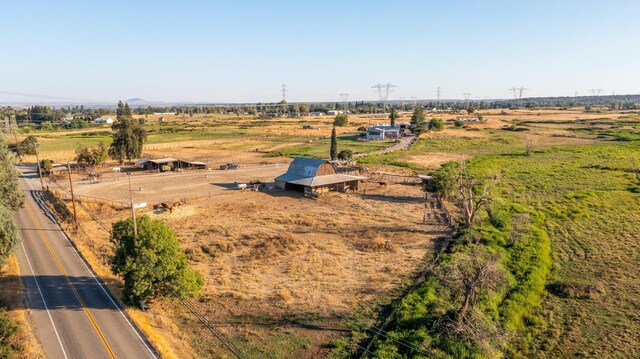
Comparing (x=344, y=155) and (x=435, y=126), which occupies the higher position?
(x=435, y=126)

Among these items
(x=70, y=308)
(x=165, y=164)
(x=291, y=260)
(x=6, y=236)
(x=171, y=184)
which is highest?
(x=6, y=236)

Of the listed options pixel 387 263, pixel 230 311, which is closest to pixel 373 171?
pixel 387 263

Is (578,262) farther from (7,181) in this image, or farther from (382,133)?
(382,133)

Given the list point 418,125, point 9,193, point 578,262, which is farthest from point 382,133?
→ point 9,193

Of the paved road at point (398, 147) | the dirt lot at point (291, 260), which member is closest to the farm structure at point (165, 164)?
the dirt lot at point (291, 260)

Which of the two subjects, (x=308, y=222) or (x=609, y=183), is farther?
(x=609, y=183)

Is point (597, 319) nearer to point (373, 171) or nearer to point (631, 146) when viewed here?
point (373, 171)

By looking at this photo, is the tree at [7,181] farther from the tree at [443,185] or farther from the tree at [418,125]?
the tree at [418,125]
